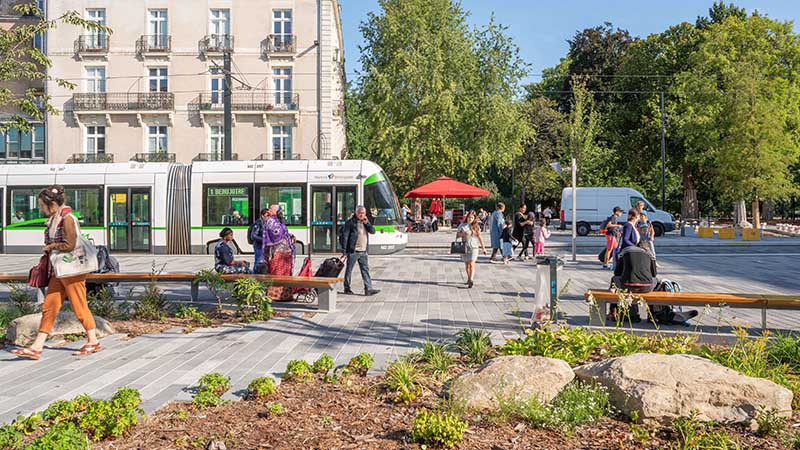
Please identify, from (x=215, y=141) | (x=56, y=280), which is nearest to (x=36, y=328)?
(x=56, y=280)

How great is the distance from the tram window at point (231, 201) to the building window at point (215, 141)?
17.9m

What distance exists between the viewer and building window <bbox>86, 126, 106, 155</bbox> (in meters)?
39.2

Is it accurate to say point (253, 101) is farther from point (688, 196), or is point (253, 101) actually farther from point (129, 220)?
point (688, 196)

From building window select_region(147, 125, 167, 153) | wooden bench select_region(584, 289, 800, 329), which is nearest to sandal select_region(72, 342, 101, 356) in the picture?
wooden bench select_region(584, 289, 800, 329)

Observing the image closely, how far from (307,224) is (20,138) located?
27275mm

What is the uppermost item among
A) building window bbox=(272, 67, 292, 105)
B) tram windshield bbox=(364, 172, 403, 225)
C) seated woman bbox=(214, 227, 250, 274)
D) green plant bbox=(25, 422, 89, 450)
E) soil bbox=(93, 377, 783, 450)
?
building window bbox=(272, 67, 292, 105)

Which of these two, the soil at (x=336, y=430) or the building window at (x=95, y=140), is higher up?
the building window at (x=95, y=140)

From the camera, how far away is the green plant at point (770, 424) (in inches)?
172

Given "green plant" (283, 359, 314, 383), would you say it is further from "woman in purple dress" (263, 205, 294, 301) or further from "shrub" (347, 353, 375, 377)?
"woman in purple dress" (263, 205, 294, 301)

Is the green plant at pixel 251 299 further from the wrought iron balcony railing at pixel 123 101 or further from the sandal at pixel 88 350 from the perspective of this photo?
the wrought iron balcony railing at pixel 123 101

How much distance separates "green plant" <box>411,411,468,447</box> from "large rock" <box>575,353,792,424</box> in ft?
4.37

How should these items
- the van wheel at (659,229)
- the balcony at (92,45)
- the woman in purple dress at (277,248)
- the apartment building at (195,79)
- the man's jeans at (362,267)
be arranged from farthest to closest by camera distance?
the balcony at (92,45) → the apartment building at (195,79) → the van wheel at (659,229) → the man's jeans at (362,267) → the woman in purple dress at (277,248)

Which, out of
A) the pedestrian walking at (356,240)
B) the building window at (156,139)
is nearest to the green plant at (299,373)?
the pedestrian walking at (356,240)

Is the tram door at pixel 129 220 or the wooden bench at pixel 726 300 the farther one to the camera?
the tram door at pixel 129 220
